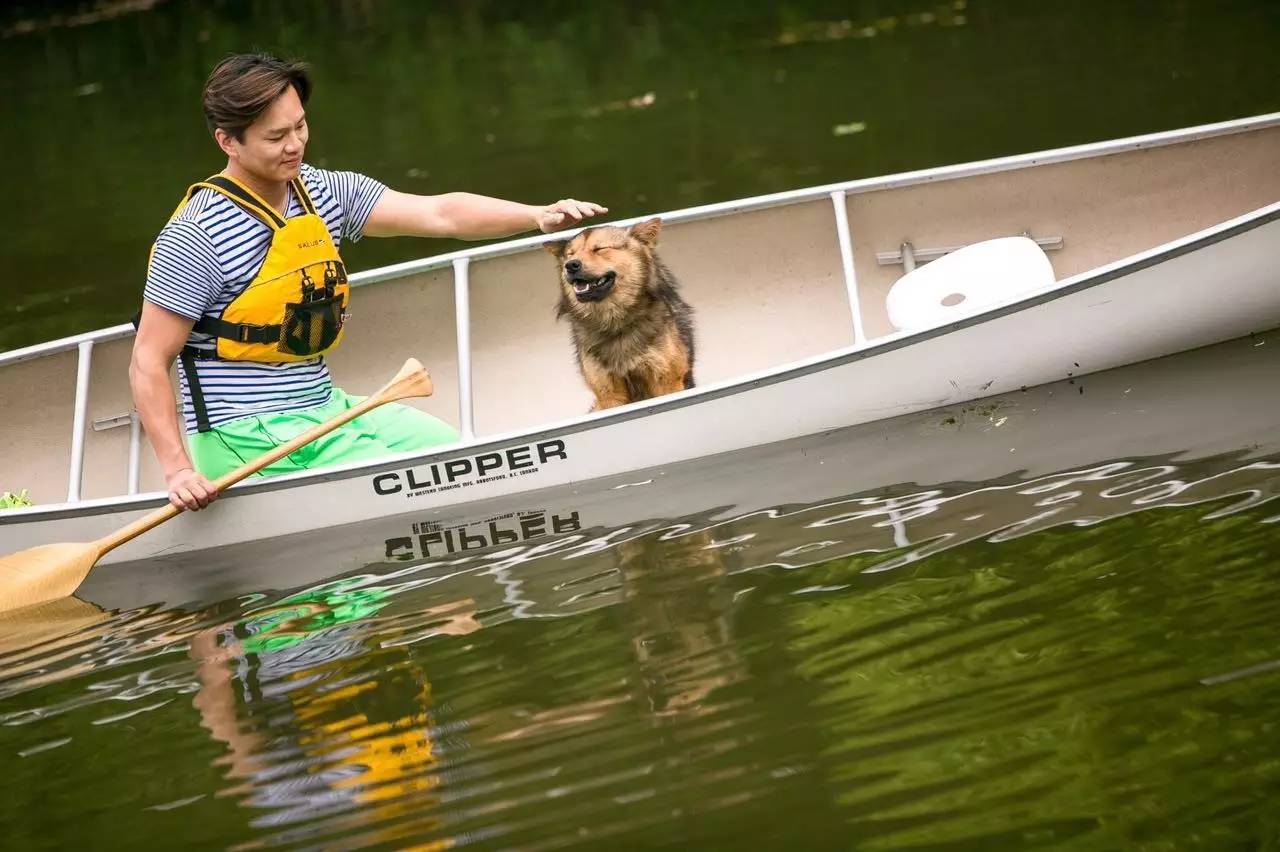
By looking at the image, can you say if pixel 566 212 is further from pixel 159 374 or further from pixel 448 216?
pixel 159 374

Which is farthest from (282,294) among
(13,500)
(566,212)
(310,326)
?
(13,500)

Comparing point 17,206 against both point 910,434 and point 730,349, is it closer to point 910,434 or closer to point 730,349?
point 730,349

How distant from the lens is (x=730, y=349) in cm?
777

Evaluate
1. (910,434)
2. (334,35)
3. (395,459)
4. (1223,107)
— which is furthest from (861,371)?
(334,35)

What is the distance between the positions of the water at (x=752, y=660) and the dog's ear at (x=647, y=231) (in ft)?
3.11

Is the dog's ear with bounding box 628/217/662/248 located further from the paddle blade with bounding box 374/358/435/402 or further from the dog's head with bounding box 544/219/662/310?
the paddle blade with bounding box 374/358/435/402

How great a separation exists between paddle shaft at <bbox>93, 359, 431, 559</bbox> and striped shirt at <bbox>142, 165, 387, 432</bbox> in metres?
0.20

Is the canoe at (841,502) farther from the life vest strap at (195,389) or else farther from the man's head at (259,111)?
the man's head at (259,111)

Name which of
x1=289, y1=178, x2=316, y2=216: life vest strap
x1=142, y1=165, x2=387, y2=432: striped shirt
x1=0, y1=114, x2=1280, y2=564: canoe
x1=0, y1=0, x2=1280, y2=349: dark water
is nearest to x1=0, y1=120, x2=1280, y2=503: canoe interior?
x1=0, y1=114, x2=1280, y2=564: canoe

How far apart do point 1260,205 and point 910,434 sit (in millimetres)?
2121

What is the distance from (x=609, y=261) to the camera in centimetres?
652

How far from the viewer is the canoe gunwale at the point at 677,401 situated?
620 centimetres

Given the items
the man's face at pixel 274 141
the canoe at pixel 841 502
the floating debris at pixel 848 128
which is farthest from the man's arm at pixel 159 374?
the floating debris at pixel 848 128

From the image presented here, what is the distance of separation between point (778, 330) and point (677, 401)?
5.24 ft
